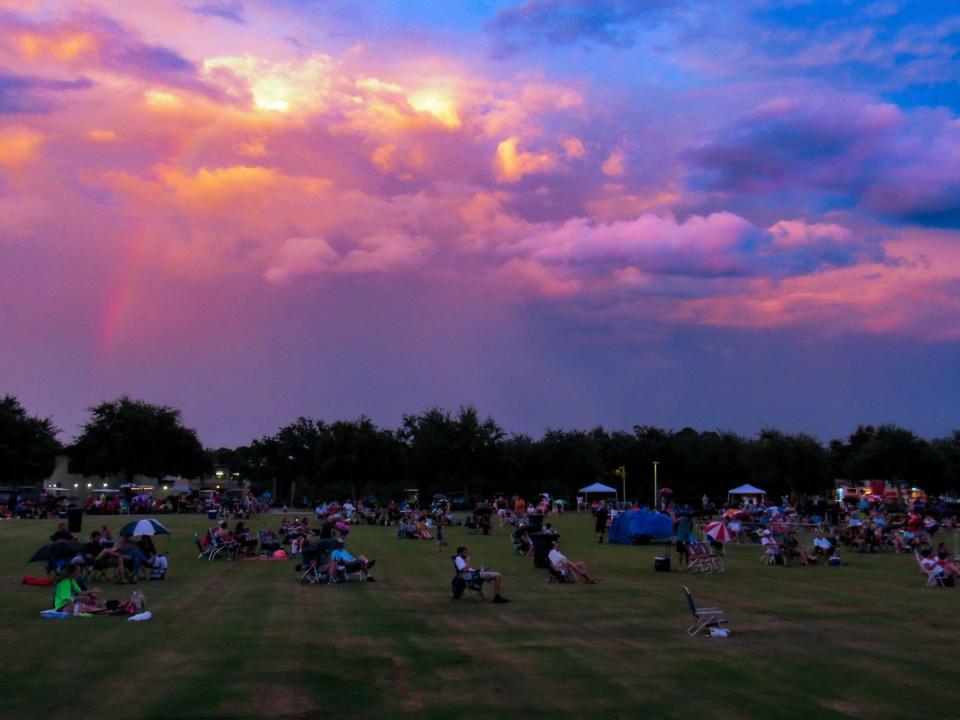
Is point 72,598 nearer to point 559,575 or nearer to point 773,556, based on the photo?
point 559,575

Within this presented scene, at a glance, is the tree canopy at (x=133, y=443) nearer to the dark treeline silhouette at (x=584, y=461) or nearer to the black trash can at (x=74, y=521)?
the dark treeline silhouette at (x=584, y=461)

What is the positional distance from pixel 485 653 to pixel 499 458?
6869 cm

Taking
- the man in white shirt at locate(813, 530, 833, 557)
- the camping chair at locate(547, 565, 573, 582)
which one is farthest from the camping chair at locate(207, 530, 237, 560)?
the man in white shirt at locate(813, 530, 833, 557)

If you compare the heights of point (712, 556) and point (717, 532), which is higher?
point (717, 532)

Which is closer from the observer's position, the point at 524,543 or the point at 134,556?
the point at 134,556

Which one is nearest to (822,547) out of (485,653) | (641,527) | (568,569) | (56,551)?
(641,527)

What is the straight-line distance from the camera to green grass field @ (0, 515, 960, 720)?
9281mm

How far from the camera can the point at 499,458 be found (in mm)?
80625

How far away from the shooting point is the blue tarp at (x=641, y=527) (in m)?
33.9

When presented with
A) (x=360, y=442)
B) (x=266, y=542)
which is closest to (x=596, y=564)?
(x=266, y=542)

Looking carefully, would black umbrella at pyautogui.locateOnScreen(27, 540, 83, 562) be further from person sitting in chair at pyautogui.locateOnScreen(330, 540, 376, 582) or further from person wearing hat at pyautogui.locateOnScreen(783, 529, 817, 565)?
person wearing hat at pyautogui.locateOnScreen(783, 529, 817, 565)

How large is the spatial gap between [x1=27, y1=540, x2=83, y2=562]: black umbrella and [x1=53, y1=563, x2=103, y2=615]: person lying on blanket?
276 cm

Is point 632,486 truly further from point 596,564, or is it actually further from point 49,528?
point 596,564

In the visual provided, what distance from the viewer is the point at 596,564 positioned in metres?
25.7
